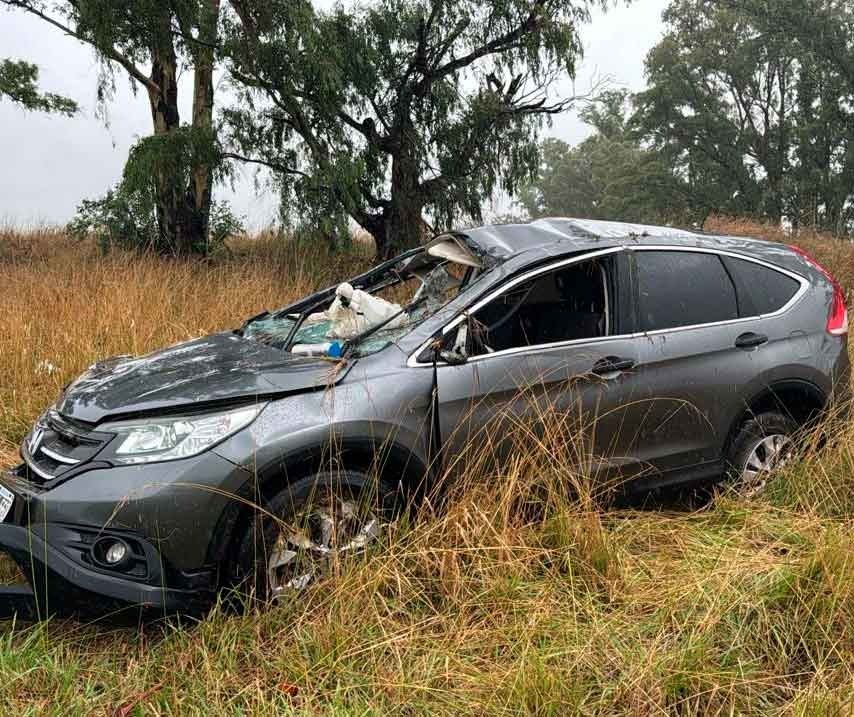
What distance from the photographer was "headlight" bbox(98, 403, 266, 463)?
267 centimetres

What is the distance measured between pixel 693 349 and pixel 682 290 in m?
0.32

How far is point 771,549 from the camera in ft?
10.8

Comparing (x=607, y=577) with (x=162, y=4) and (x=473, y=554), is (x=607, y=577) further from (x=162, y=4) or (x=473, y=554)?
(x=162, y=4)

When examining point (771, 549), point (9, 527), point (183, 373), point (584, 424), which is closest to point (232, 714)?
point (9, 527)

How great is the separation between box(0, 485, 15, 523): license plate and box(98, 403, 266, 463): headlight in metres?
0.40

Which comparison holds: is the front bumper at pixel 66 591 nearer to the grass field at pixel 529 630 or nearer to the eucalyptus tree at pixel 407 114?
the grass field at pixel 529 630

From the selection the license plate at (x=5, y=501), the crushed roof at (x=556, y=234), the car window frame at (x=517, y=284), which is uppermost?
the crushed roof at (x=556, y=234)

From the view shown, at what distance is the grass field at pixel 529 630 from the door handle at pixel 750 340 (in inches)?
29.1

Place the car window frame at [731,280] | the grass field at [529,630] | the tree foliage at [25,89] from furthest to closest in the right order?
1. the tree foliage at [25,89]
2. the car window frame at [731,280]
3. the grass field at [529,630]

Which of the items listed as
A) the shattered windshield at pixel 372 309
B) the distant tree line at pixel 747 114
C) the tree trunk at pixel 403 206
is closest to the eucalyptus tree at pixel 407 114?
the tree trunk at pixel 403 206

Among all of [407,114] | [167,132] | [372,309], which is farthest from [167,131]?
[372,309]

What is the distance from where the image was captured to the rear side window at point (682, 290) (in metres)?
3.67

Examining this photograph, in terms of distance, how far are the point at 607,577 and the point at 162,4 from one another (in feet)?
30.9

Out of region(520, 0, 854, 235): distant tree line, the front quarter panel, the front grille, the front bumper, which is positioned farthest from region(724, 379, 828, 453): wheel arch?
region(520, 0, 854, 235): distant tree line
